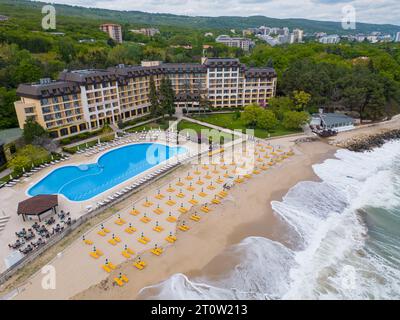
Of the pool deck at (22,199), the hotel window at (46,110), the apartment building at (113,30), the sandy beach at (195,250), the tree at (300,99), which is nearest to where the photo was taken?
the sandy beach at (195,250)

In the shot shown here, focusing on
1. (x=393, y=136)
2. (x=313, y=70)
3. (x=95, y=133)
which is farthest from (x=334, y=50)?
(x=95, y=133)

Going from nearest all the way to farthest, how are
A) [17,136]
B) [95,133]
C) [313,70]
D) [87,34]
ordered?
1. [17,136]
2. [95,133]
3. [313,70]
4. [87,34]

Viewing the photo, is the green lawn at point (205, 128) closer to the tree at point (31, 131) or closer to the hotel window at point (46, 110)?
the hotel window at point (46, 110)

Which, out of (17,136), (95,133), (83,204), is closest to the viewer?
(83,204)

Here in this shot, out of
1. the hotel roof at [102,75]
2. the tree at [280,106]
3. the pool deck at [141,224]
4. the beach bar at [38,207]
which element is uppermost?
the hotel roof at [102,75]

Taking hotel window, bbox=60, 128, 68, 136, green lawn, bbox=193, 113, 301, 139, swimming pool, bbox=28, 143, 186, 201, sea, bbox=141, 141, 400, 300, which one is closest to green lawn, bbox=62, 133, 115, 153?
swimming pool, bbox=28, 143, 186, 201

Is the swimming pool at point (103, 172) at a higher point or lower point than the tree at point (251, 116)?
lower

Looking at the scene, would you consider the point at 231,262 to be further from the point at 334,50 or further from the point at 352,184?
the point at 334,50

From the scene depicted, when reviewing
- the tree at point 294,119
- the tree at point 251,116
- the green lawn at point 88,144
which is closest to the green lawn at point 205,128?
the tree at point 251,116
